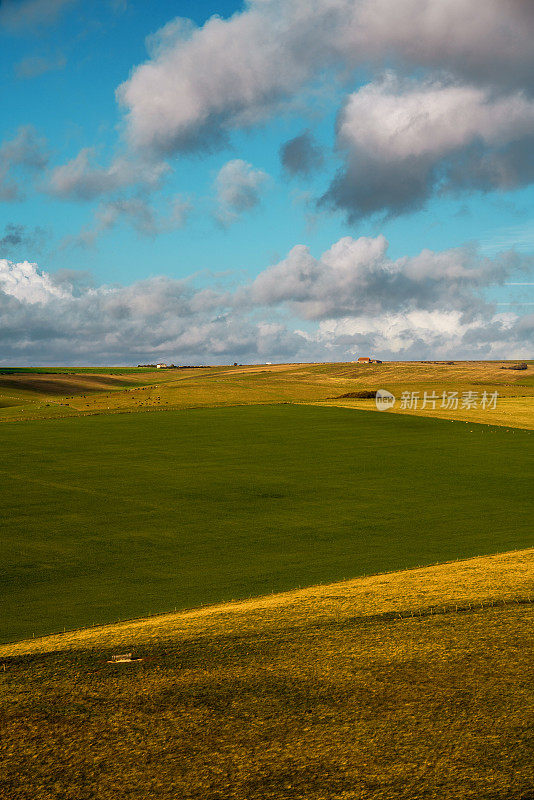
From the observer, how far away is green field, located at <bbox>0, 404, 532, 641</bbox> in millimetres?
20427

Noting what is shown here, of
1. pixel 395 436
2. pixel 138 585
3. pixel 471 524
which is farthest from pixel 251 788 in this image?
pixel 395 436

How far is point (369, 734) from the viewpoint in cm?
814

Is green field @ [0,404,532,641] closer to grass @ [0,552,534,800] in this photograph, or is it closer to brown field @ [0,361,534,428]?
grass @ [0,552,534,800]
